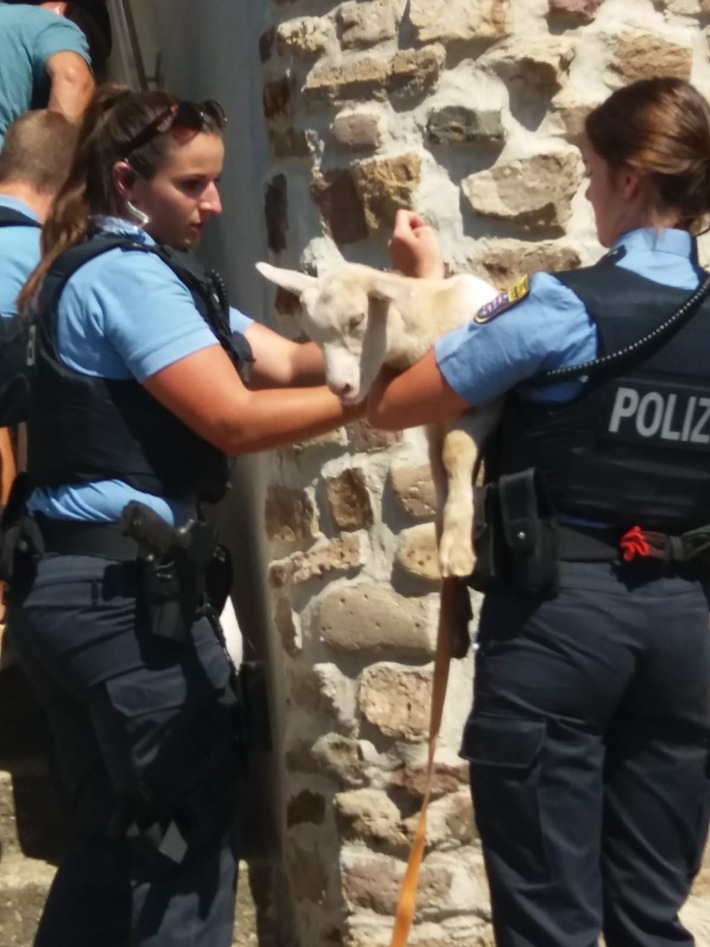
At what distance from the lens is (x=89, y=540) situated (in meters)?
2.21

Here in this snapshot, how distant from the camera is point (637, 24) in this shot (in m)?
2.74

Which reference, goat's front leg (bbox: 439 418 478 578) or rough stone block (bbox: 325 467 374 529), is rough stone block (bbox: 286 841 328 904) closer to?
rough stone block (bbox: 325 467 374 529)

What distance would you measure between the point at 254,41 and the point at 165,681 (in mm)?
1631

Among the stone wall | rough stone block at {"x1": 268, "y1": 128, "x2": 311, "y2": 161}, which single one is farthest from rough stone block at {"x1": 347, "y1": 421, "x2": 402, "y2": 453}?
rough stone block at {"x1": 268, "y1": 128, "x2": 311, "y2": 161}

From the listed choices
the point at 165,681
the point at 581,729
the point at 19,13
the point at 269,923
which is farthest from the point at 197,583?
the point at 19,13

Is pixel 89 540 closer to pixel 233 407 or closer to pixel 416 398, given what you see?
pixel 233 407

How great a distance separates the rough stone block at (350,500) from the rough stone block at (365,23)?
35.3 inches

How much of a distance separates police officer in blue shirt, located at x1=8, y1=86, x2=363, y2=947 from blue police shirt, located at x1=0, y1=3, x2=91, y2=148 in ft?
6.15

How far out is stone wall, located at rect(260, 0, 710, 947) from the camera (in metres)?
2.73

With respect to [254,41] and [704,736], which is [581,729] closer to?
[704,736]

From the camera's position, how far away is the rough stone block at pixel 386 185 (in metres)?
2.75

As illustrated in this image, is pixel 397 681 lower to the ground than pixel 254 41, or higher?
lower

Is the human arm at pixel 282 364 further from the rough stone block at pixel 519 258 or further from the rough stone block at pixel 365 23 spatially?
the rough stone block at pixel 365 23

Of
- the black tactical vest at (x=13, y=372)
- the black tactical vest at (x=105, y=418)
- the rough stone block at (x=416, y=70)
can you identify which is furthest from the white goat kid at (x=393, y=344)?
the rough stone block at (x=416, y=70)
